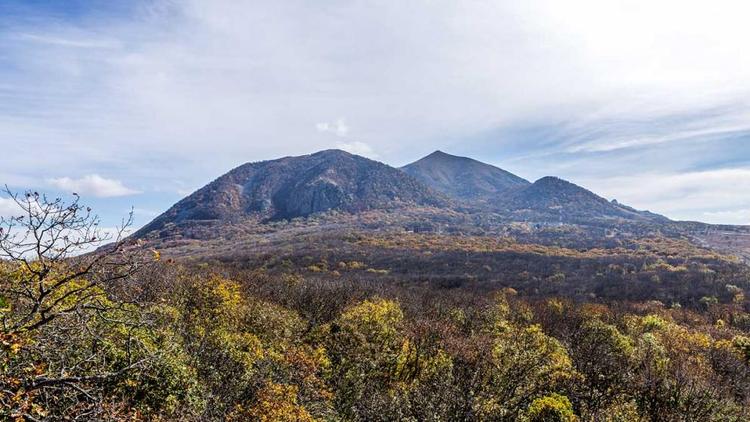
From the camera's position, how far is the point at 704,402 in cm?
2545

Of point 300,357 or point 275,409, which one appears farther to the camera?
point 300,357

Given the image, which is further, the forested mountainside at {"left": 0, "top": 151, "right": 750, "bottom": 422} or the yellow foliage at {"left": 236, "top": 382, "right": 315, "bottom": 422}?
the yellow foliage at {"left": 236, "top": 382, "right": 315, "bottom": 422}

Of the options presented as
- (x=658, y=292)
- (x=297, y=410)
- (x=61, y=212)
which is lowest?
(x=658, y=292)

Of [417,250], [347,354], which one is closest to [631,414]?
[347,354]

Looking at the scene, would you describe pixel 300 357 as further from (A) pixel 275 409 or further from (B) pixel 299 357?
(A) pixel 275 409

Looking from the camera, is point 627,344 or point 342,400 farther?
point 627,344

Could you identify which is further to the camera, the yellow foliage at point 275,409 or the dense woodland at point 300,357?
the yellow foliage at point 275,409

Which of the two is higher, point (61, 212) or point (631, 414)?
point (61, 212)

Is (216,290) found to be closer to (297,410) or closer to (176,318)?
(176,318)

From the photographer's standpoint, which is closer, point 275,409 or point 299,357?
point 275,409

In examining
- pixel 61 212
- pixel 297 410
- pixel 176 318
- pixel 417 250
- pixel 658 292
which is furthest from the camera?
pixel 417 250

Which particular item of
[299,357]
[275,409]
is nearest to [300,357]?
[299,357]

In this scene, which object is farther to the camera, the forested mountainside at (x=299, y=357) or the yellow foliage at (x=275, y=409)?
the yellow foliage at (x=275, y=409)

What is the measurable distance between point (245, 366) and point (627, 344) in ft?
126
